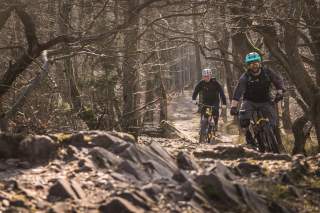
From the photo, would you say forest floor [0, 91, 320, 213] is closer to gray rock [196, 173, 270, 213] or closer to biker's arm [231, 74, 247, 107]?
gray rock [196, 173, 270, 213]

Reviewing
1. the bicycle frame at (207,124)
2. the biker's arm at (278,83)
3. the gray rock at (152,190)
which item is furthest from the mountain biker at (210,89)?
the gray rock at (152,190)

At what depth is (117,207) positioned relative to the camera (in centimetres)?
479

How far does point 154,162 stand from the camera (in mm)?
6168

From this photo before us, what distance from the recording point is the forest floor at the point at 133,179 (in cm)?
510

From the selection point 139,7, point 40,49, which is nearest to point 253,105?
point 139,7

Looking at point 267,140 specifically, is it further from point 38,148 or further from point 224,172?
point 38,148

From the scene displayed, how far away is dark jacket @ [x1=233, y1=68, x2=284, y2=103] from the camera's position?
9.17 meters

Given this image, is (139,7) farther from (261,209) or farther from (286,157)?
(261,209)

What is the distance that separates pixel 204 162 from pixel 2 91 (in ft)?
18.9

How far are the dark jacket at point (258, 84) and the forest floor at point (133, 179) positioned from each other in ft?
6.41

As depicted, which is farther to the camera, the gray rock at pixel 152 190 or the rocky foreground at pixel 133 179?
the gray rock at pixel 152 190

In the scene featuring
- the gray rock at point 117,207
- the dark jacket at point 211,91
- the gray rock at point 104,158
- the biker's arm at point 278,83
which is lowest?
the gray rock at point 117,207

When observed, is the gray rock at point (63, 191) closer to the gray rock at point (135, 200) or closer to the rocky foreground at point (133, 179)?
the rocky foreground at point (133, 179)

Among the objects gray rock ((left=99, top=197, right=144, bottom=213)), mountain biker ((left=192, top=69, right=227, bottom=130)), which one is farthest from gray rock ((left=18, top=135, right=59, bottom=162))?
mountain biker ((left=192, top=69, right=227, bottom=130))
